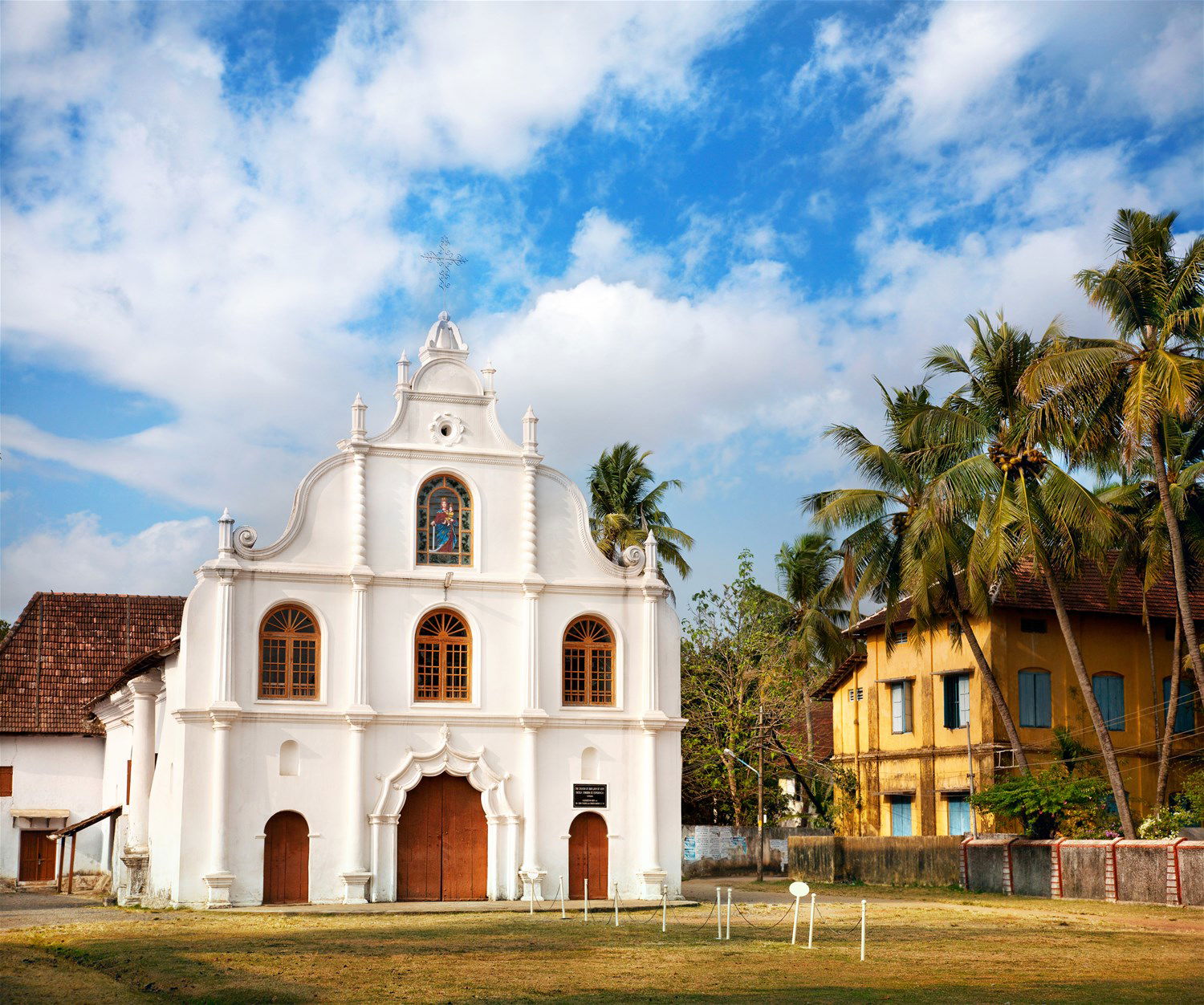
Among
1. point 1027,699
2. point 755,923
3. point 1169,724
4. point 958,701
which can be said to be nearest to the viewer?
point 755,923

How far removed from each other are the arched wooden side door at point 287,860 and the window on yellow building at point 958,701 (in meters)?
18.1

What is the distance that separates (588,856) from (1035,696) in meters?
13.7

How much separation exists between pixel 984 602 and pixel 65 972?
23475mm

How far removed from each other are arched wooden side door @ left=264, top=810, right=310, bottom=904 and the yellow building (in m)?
16.6

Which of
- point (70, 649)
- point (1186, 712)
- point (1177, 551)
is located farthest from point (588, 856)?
point (70, 649)

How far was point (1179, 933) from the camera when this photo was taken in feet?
73.9

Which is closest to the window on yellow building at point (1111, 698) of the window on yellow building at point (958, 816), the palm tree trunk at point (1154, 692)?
the palm tree trunk at point (1154, 692)

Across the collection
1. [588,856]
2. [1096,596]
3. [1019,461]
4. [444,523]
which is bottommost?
[588,856]

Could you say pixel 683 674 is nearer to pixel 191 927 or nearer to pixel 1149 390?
pixel 1149 390

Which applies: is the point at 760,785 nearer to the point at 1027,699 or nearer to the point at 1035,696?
Answer: the point at 1027,699

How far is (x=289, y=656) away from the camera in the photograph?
1203 inches

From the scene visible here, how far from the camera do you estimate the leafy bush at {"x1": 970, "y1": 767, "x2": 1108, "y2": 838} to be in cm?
3294

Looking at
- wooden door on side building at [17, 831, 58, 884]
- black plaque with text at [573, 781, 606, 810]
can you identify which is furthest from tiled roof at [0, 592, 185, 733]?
black plaque with text at [573, 781, 606, 810]

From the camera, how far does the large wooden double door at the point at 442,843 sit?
101ft
